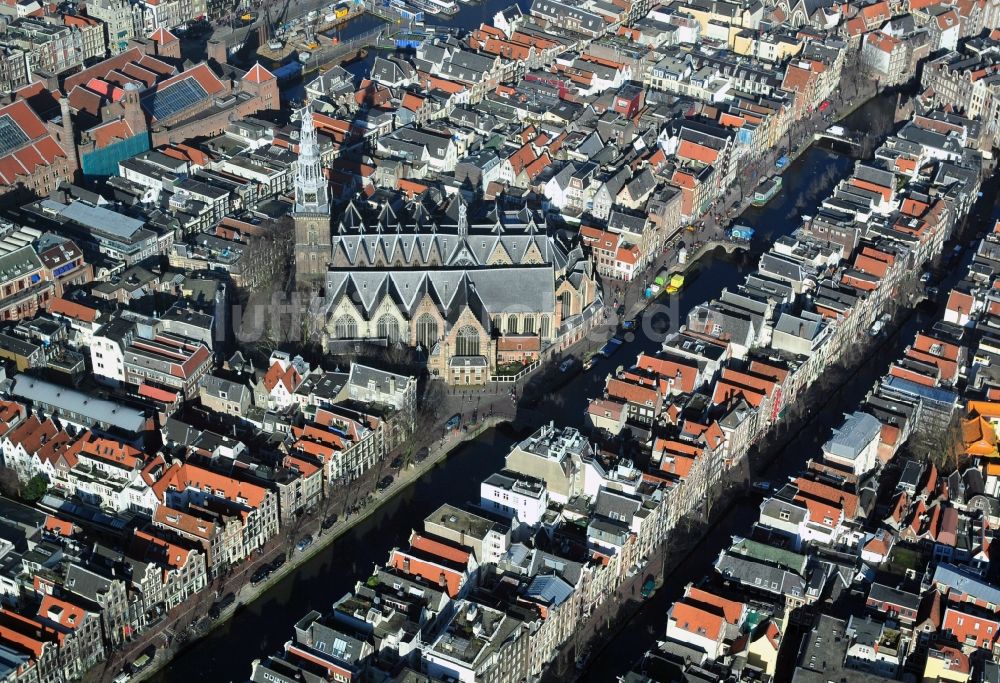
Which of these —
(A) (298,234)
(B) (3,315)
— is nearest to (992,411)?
(A) (298,234)

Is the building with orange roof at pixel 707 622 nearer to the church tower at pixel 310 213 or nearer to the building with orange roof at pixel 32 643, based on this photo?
the building with orange roof at pixel 32 643

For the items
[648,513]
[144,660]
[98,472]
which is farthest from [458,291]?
[144,660]

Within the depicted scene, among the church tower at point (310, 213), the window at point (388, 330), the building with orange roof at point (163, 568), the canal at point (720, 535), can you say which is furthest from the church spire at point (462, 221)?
the building with orange roof at point (163, 568)

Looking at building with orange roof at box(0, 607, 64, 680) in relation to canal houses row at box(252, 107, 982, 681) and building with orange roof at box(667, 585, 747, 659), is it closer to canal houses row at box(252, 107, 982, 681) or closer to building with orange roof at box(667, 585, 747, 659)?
canal houses row at box(252, 107, 982, 681)

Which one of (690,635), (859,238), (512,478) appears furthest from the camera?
(859,238)

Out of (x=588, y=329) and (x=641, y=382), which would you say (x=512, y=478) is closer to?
(x=641, y=382)

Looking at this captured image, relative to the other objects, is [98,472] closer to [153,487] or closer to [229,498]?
[153,487]

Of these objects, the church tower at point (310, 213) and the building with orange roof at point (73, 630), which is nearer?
the building with orange roof at point (73, 630)
